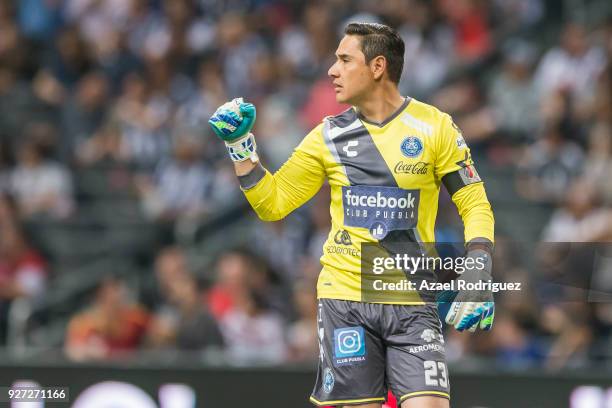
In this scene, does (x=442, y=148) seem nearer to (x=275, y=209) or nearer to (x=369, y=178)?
(x=369, y=178)

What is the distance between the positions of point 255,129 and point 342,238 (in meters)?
7.03

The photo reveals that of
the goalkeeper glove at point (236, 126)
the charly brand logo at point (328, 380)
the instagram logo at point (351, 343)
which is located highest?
the goalkeeper glove at point (236, 126)

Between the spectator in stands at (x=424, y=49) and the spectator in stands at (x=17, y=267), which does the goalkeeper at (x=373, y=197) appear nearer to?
the spectator in stands at (x=17, y=267)

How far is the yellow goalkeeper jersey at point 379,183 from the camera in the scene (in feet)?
21.1

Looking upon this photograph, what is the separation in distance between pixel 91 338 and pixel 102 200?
296cm

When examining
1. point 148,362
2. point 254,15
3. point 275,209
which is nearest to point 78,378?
point 148,362

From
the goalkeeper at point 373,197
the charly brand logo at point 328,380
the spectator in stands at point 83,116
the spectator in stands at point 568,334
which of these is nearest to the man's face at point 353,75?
the goalkeeper at point 373,197

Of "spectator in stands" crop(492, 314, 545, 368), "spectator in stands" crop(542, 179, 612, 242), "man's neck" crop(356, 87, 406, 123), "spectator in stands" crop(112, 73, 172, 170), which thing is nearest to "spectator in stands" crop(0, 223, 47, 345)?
"spectator in stands" crop(112, 73, 172, 170)

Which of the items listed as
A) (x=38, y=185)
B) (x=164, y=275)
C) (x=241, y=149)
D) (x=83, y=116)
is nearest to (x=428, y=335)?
(x=241, y=149)

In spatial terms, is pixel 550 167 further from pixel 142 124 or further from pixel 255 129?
pixel 142 124

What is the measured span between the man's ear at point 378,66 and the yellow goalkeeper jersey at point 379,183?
0.70 ft

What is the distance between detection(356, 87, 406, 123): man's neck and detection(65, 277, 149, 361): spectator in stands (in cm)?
478

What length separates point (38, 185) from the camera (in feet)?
44.0

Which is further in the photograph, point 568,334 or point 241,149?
point 568,334
